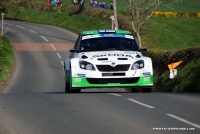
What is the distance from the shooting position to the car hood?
16.2 meters

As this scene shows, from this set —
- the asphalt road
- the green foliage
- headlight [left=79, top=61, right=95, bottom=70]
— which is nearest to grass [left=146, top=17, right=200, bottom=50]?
the green foliage

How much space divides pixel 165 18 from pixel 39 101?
50372mm

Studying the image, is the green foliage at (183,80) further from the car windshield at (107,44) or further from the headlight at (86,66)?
the headlight at (86,66)

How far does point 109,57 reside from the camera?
1628cm

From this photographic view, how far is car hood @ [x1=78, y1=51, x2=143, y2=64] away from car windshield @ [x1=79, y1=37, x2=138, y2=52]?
793 mm

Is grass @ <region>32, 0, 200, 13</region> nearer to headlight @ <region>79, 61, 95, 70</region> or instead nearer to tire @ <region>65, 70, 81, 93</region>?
tire @ <region>65, 70, 81, 93</region>

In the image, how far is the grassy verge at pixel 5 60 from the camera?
3345 centimetres

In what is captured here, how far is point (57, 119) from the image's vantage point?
1058cm

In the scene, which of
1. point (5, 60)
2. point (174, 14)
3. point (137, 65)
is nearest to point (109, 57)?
point (137, 65)

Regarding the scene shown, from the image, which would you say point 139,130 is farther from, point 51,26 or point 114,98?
point 51,26

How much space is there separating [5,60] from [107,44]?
2209 centimetres

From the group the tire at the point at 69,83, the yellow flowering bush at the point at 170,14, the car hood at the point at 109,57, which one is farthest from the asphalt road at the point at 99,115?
the yellow flowering bush at the point at 170,14

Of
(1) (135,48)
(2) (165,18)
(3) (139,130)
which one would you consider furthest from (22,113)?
(2) (165,18)

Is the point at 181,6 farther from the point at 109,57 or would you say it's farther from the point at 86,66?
the point at 86,66
